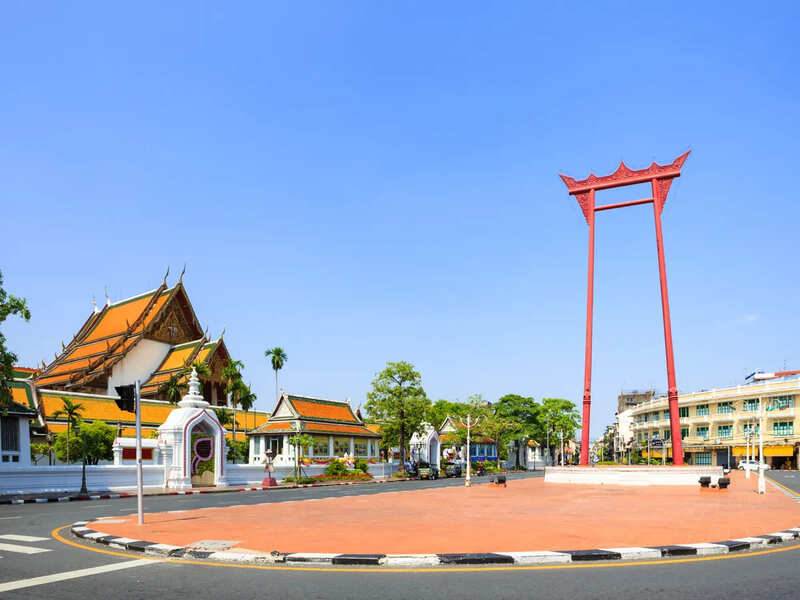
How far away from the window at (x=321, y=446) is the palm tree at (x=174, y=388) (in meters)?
11.8

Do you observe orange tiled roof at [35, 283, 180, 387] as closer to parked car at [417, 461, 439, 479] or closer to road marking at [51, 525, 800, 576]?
parked car at [417, 461, 439, 479]

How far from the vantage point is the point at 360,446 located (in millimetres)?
60875

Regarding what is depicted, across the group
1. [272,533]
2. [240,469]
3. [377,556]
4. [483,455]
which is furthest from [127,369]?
[377,556]

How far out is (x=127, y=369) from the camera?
6300 cm

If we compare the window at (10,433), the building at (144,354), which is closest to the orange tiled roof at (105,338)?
the building at (144,354)

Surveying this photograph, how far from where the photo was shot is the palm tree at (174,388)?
53.6 m

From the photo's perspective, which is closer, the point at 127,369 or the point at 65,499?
the point at 65,499

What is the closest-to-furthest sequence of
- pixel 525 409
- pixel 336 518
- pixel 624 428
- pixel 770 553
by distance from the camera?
pixel 770 553 < pixel 336 518 < pixel 525 409 < pixel 624 428

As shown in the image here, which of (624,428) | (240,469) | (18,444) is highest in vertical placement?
(18,444)

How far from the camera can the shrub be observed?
50.3m

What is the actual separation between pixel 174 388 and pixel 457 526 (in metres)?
42.9

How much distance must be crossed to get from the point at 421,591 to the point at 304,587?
4.51 ft

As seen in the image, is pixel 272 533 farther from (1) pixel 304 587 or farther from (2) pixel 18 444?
(2) pixel 18 444

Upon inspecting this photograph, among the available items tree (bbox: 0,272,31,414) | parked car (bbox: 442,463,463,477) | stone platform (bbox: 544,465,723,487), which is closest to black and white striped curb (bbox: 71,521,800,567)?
tree (bbox: 0,272,31,414)
